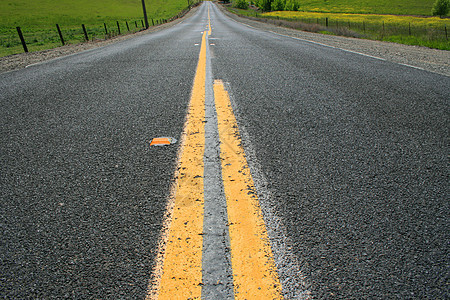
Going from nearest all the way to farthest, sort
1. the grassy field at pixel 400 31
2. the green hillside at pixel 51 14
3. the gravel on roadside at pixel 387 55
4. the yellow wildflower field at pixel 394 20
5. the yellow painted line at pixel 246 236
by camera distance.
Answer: the yellow painted line at pixel 246 236 < the gravel on roadside at pixel 387 55 < the grassy field at pixel 400 31 < the yellow wildflower field at pixel 394 20 < the green hillside at pixel 51 14

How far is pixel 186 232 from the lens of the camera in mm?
1021

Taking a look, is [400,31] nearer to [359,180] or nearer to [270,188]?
[359,180]

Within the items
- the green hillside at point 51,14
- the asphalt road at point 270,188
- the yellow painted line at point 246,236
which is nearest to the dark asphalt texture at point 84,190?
the asphalt road at point 270,188

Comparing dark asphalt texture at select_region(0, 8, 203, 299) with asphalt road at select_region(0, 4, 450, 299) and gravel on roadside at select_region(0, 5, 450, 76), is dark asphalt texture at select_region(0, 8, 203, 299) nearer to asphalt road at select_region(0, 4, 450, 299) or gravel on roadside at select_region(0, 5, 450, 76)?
asphalt road at select_region(0, 4, 450, 299)

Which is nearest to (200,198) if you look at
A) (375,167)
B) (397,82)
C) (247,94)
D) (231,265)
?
(231,265)

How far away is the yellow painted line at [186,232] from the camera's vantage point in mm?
822

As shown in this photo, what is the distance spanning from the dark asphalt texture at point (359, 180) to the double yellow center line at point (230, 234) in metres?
0.13

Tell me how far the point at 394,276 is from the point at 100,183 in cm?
134

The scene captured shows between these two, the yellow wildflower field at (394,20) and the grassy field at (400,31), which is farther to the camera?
the yellow wildflower field at (394,20)

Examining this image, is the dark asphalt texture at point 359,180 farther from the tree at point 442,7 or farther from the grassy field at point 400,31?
the tree at point 442,7

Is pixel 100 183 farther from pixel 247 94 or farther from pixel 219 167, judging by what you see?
pixel 247 94

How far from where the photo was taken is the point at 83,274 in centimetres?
88

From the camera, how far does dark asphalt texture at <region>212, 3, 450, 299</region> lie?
2.86 ft

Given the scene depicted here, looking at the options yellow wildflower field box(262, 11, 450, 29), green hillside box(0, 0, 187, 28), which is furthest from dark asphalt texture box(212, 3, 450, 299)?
green hillside box(0, 0, 187, 28)
